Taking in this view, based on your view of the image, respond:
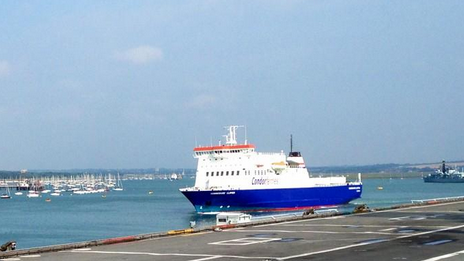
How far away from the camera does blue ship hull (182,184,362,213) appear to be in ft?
211

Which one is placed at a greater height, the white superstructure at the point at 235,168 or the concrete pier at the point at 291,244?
the white superstructure at the point at 235,168

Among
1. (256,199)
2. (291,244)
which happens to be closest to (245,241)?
(291,244)

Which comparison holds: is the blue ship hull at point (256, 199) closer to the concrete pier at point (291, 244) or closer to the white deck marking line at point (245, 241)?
the concrete pier at point (291, 244)

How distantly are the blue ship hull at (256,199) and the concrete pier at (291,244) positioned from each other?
3199 cm

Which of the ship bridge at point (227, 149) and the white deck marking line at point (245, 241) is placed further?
the ship bridge at point (227, 149)

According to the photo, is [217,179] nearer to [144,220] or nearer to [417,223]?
[144,220]

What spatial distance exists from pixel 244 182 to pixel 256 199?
1869 mm

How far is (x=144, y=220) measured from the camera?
65938mm

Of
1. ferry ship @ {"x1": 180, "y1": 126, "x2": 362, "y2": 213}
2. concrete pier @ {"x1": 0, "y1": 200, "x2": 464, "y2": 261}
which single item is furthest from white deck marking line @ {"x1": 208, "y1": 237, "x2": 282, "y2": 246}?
ferry ship @ {"x1": 180, "y1": 126, "x2": 362, "y2": 213}

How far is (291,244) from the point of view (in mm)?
23219

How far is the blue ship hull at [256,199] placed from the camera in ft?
211

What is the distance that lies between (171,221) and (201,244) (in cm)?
3943

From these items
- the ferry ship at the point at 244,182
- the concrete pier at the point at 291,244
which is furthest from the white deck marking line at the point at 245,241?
the ferry ship at the point at 244,182

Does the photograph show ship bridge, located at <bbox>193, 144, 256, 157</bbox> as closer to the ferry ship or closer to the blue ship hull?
the ferry ship
